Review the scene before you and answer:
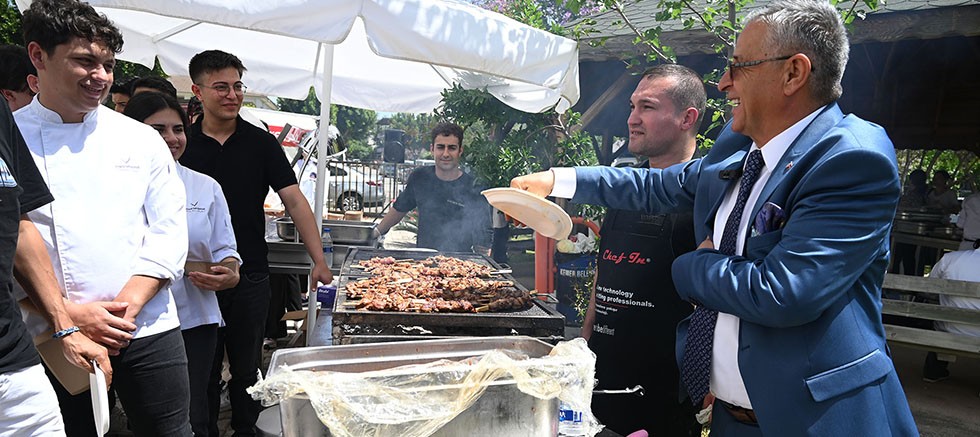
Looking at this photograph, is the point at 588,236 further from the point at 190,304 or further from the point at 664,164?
the point at 190,304

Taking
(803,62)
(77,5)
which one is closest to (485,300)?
(803,62)

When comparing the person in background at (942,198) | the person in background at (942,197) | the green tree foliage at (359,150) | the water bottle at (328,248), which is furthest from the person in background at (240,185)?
the green tree foliage at (359,150)

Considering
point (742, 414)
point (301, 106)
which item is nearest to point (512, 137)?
point (742, 414)

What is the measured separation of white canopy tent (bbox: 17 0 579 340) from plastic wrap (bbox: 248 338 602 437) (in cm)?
209

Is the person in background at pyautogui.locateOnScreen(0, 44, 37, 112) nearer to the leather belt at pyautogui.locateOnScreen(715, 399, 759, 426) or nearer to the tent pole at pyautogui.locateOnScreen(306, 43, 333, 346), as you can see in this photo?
the tent pole at pyautogui.locateOnScreen(306, 43, 333, 346)

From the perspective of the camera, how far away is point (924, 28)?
516 cm

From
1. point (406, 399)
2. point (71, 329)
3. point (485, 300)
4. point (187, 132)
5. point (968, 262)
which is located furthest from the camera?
point (968, 262)

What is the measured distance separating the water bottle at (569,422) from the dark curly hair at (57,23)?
7.33 feet

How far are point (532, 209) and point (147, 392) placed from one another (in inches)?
68.4

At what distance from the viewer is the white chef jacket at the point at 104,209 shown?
2369mm

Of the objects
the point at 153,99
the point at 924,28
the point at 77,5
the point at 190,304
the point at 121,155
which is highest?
the point at 924,28

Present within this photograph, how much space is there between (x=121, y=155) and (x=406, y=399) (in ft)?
5.43

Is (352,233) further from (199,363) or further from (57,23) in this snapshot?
(57,23)

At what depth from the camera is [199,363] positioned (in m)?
3.30
